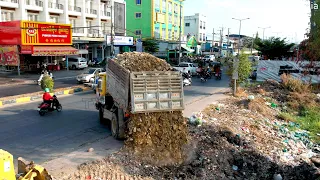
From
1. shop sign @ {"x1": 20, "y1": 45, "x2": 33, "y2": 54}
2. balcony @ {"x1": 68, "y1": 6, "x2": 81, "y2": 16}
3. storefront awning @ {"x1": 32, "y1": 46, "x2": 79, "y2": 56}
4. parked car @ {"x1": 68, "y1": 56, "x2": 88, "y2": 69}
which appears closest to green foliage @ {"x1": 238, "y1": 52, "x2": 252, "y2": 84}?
storefront awning @ {"x1": 32, "y1": 46, "x2": 79, "y2": 56}

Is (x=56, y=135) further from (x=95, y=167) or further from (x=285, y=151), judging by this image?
(x=285, y=151)

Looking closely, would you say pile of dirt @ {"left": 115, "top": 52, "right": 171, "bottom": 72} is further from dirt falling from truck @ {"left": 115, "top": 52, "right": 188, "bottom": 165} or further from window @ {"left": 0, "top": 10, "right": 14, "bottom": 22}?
window @ {"left": 0, "top": 10, "right": 14, "bottom": 22}

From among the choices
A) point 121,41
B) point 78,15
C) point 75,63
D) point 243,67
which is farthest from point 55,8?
point 243,67

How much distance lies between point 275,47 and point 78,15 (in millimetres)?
25492

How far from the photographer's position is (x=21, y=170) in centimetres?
709

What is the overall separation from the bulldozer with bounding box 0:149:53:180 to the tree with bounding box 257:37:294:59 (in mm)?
38353

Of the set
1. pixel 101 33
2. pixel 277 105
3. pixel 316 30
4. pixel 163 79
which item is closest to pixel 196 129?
pixel 163 79

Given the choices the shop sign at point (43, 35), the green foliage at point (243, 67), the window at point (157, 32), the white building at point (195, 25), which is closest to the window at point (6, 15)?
A: the shop sign at point (43, 35)

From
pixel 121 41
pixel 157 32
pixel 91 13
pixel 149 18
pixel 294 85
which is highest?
pixel 149 18

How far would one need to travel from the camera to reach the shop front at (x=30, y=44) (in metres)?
31.2

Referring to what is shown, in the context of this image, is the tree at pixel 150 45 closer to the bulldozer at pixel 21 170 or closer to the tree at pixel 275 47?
the tree at pixel 275 47

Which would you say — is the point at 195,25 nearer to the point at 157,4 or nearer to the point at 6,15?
the point at 157,4

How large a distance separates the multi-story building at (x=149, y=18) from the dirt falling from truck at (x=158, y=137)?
4579cm

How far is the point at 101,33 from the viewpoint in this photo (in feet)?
156
